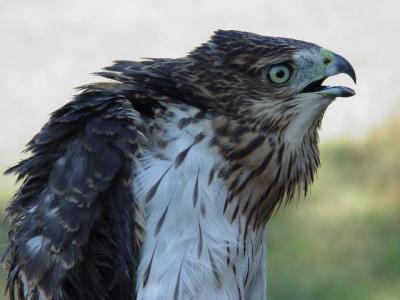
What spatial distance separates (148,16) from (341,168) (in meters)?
3.15

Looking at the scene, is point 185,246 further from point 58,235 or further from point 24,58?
A: point 24,58

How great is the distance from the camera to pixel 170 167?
4414 mm

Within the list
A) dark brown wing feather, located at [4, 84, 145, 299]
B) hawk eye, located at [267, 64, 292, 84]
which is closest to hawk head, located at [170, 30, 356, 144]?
hawk eye, located at [267, 64, 292, 84]

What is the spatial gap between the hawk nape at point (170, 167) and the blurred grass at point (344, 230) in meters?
3.21

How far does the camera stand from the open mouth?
4.38 metres

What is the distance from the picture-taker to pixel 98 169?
4.25m

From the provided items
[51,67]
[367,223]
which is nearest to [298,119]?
[367,223]

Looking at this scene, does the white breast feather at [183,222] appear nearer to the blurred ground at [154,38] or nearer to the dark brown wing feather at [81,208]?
the dark brown wing feather at [81,208]

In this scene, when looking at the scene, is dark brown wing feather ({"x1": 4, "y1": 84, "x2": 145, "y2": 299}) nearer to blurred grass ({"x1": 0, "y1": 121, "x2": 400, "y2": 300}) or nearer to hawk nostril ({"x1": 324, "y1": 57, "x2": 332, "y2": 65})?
hawk nostril ({"x1": 324, "y1": 57, "x2": 332, "y2": 65})

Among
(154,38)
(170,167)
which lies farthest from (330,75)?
(154,38)

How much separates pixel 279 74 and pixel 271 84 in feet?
0.17

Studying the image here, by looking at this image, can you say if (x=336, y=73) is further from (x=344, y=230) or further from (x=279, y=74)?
(x=344, y=230)

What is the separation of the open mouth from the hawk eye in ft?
0.29

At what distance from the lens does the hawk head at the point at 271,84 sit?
4.44m
